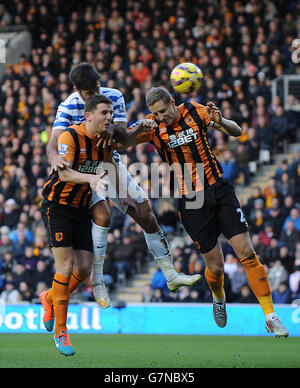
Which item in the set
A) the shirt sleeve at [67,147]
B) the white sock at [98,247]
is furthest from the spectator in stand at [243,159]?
the shirt sleeve at [67,147]

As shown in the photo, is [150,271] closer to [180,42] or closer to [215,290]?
[180,42]

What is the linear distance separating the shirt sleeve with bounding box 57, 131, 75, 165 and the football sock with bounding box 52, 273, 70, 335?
1.34 metres

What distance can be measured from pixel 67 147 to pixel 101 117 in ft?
1.62

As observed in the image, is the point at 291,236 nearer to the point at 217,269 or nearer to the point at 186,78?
the point at 217,269

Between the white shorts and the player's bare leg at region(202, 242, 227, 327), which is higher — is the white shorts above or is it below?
above

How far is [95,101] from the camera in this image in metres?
8.48

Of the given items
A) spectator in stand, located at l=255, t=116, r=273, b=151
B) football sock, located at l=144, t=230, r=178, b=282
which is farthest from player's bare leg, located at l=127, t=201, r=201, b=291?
spectator in stand, located at l=255, t=116, r=273, b=151

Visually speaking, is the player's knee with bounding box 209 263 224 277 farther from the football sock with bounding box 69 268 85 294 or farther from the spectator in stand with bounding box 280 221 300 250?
the spectator in stand with bounding box 280 221 300 250

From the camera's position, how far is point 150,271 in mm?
18094

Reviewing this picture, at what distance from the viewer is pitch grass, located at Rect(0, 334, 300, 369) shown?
921 cm

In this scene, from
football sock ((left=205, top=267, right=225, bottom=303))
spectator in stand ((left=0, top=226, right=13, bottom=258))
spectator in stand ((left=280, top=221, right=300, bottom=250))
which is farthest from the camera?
spectator in stand ((left=0, top=226, right=13, bottom=258))

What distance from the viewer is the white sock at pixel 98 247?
9344mm
